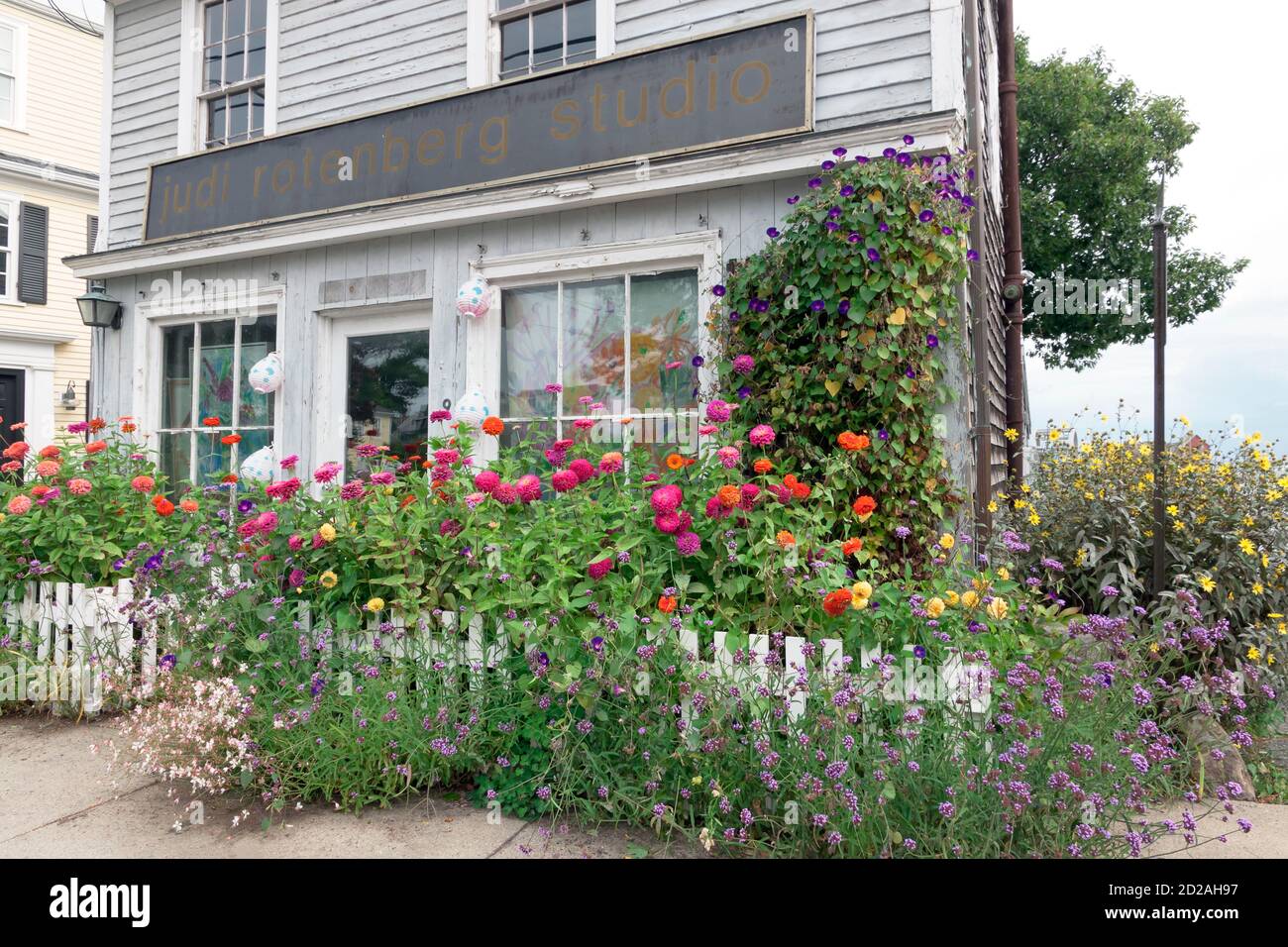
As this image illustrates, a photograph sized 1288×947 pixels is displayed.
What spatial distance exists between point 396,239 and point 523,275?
44.3 inches

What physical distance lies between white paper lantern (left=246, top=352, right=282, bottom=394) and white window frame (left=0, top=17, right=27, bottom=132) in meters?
11.4

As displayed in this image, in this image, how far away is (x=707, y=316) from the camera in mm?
4695

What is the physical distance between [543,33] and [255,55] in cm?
296

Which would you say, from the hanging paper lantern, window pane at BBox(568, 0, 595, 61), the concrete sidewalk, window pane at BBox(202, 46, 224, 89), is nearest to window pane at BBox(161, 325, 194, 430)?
window pane at BBox(202, 46, 224, 89)

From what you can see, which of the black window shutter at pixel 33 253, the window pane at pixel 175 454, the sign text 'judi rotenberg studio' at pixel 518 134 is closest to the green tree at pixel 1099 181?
the sign text 'judi rotenberg studio' at pixel 518 134

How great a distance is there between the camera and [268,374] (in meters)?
6.18

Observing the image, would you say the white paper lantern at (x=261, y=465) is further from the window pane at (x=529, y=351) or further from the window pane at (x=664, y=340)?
the window pane at (x=664, y=340)

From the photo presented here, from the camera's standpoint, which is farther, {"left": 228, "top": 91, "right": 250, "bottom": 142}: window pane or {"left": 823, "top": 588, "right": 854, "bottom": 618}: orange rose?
{"left": 228, "top": 91, "right": 250, "bottom": 142}: window pane

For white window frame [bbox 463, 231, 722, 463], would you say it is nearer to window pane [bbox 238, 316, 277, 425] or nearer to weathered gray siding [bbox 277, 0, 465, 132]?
weathered gray siding [bbox 277, 0, 465, 132]

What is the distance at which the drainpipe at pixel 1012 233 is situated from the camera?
719cm

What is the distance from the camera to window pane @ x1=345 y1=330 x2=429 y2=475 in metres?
5.89

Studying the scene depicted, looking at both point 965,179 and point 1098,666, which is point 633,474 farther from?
point 965,179
